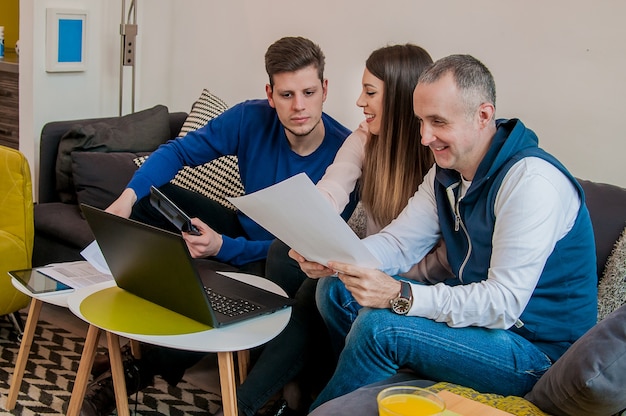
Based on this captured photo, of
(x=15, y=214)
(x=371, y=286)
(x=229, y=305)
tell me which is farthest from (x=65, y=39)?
(x=371, y=286)

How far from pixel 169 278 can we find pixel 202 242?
0.46 meters

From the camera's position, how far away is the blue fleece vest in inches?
70.8

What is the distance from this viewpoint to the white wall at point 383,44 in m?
2.51

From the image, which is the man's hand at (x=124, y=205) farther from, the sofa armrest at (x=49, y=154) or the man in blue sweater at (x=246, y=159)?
the sofa armrest at (x=49, y=154)

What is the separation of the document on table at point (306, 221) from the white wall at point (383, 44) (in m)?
1.10

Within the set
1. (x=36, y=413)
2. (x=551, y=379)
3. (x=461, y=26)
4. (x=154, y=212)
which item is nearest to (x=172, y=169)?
(x=154, y=212)

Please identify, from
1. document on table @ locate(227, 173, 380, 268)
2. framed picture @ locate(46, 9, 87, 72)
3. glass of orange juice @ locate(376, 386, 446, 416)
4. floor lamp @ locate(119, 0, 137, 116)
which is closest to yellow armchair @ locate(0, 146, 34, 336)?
framed picture @ locate(46, 9, 87, 72)

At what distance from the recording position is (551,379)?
154 cm

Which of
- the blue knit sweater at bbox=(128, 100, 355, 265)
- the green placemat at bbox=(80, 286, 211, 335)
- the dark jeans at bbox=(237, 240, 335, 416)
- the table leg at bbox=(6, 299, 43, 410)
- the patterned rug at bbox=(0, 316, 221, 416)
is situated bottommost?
the patterned rug at bbox=(0, 316, 221, 416)

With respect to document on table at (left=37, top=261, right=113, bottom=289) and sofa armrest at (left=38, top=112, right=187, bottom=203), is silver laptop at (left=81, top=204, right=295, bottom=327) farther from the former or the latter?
sofa armrest at (left=38, top=112, right=187, bottom=203)

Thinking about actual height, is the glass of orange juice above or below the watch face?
below

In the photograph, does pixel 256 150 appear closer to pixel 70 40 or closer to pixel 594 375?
pixel 70 40

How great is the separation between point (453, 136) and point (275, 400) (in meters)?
1.00

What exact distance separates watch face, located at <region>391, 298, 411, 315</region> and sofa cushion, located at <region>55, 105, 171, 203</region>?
177 centimetres
